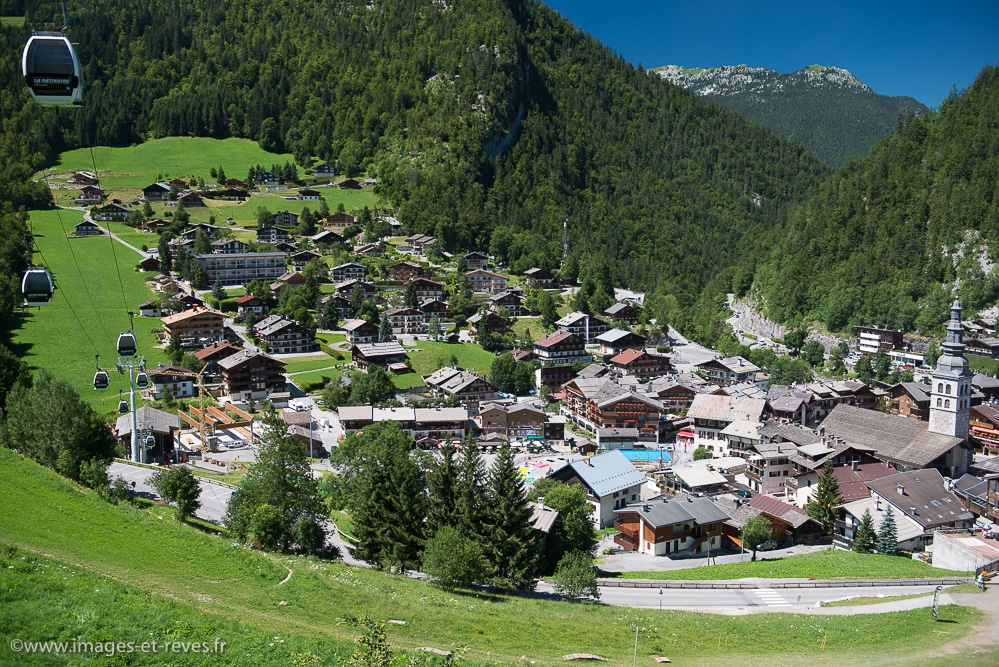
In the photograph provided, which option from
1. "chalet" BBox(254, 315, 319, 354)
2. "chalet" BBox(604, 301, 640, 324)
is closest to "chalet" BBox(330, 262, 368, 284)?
"chalet" BBox(254, 315, 319, 354)

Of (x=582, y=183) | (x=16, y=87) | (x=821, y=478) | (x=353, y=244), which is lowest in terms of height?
(x=821, y=478)

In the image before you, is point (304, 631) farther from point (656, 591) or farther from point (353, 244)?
point (353, 244)

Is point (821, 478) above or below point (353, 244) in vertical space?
below

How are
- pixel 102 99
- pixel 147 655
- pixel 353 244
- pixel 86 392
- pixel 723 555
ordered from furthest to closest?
pixel 102 99, pixel 353 244, pixel 86 392, pixel 723 555, pixel 147 655

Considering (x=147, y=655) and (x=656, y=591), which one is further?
(x=656, y=591)

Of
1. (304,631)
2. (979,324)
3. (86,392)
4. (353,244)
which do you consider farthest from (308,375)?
(979,324)

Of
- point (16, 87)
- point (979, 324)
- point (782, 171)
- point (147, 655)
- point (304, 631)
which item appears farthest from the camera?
point (782, 171)

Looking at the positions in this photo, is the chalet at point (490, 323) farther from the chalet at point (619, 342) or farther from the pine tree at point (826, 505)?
the pine tree at point (826, 505)

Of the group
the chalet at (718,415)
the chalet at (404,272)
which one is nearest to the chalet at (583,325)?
the chalet at (404,272)
